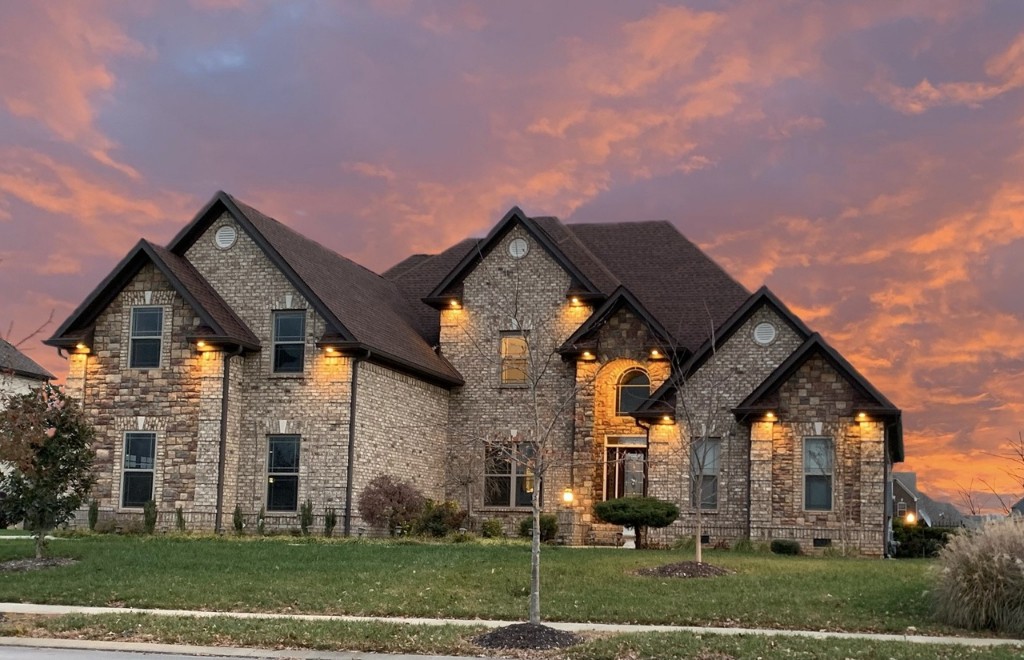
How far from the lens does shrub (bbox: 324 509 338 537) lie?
32.0 m

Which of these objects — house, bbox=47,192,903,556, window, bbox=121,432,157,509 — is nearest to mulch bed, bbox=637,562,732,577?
house, bbox=47,192,903,556

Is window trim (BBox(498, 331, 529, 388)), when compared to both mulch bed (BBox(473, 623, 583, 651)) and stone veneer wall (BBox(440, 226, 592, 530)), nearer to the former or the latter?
stone veneer wall (BBox(440, 226, 592, 530))

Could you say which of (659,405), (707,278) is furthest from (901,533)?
(707,278)

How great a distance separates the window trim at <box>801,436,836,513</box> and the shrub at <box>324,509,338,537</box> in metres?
12.1

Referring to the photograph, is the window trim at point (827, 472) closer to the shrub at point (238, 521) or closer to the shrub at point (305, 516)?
the shrub at point (305, 516)

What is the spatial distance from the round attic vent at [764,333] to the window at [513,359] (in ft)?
24.9

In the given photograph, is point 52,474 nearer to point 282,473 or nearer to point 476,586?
point 282,473

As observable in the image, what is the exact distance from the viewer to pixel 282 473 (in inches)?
1313

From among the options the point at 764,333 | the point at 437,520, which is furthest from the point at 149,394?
the point at 764,333

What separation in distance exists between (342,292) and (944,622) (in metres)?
21.6

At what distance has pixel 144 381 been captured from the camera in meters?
33.5

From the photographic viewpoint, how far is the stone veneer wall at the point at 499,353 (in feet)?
121

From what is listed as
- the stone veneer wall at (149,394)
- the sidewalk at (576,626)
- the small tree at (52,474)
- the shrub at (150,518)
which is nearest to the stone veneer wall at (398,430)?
the stone veneer wall at (149,394)

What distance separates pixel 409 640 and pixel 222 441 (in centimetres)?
1781
